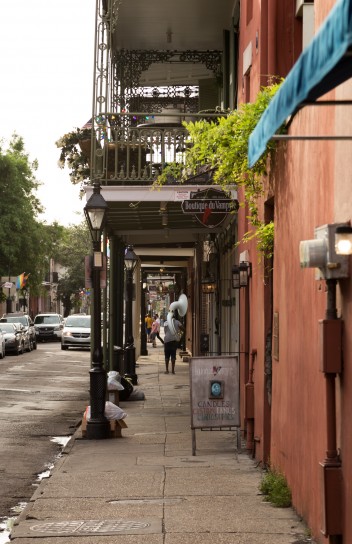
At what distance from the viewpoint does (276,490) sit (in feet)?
34.7

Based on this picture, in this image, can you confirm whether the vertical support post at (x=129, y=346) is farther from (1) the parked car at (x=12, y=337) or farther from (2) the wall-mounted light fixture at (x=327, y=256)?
(2) the wall-mounted light fixture at (x=327, y=256)

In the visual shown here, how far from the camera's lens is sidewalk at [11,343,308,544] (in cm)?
912

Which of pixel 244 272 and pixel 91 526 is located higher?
pixel 244 272

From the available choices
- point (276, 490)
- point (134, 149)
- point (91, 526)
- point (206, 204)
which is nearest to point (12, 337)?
point (134, 149)

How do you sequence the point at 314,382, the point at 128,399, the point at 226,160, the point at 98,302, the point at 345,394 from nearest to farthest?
the point at 345,394, the point at 314,382, the point at 226,160, the point at 98,302, the point at 128,399

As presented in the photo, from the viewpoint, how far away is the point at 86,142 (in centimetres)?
2047

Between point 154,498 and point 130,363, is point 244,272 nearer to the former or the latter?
point 154,498

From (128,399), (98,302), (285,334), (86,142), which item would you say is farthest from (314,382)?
(128,399)

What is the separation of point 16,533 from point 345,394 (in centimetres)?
325

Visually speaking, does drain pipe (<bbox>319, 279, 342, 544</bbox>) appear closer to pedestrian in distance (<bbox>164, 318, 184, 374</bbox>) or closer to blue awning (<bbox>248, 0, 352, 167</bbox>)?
blue awning (<bbox>248, 0, 352, 167</bbox>)

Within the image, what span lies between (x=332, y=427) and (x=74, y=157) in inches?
602

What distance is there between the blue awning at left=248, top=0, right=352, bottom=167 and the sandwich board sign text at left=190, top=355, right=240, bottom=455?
357 inches

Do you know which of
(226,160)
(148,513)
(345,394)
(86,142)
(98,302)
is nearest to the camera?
(345,394)

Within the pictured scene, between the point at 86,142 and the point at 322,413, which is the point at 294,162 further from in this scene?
the point at 86,142
